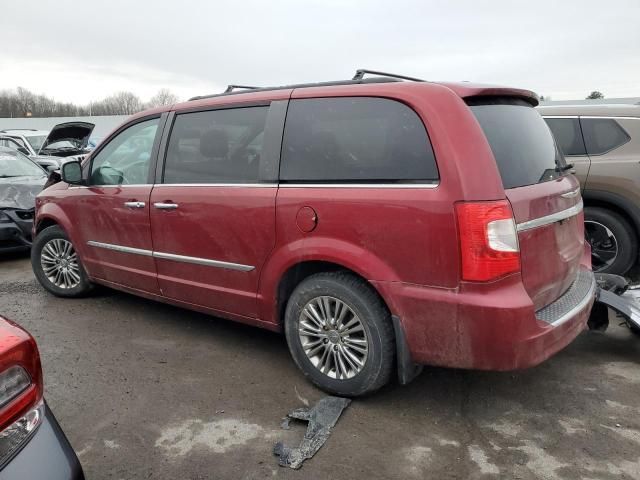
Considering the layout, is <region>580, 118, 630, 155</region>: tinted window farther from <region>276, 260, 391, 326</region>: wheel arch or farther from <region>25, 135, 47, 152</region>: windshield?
<region>25, 135, 47, 152</region>: windshield

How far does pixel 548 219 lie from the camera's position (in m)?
2.77

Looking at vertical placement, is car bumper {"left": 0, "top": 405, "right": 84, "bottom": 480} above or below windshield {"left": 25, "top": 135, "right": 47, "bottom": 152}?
below

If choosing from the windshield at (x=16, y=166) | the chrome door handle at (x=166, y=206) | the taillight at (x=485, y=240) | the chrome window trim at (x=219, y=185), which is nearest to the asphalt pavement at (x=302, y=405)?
the taillight at (x=485, y=240)

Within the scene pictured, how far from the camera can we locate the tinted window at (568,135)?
537 centimetres

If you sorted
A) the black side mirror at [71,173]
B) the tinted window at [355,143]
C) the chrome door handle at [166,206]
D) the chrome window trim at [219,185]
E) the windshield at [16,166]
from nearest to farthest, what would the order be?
the tinted window at [355,143] < the chrome window trim at [219,185] < the chrome door handle at [166,206] < the black side mirror at [71,173] < the windshield at [16,166]

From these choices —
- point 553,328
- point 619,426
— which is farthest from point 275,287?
point 619,426

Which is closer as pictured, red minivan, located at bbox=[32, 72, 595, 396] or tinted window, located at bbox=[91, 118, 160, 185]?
red minivan, located at bbox=[32, 72, 595, 396]

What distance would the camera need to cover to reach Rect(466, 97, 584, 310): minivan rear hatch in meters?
2.63

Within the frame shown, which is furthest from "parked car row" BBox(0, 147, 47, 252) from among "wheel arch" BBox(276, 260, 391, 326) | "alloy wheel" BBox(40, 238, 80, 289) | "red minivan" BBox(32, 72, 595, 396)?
"wheel arch" BBox(276, 260, 391, 326)

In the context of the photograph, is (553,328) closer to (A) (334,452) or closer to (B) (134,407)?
(A) (334,452)

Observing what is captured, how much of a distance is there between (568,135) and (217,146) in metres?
3.83

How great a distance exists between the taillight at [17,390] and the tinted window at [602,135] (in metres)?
5.32

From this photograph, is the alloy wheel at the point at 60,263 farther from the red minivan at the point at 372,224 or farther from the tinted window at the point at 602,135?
the tinted window at the point at 602,135

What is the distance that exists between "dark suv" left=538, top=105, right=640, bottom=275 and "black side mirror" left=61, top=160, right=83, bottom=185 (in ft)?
15.5
